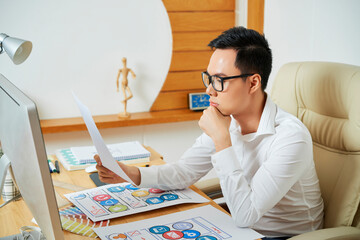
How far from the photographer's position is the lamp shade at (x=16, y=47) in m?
1.08

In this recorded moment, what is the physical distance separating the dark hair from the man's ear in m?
0.03

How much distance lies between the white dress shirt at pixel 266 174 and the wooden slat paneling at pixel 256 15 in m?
1.43

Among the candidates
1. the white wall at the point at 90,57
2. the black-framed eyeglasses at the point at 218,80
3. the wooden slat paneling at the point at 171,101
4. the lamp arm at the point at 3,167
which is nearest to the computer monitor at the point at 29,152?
the lamp arm at the point at 3,167

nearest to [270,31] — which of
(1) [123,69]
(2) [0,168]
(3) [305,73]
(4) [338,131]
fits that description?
(1) [123,69]

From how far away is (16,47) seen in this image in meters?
1.08

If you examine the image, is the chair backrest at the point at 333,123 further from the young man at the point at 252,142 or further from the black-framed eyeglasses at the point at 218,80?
the black-framed eyeglasses at the point at 218,80

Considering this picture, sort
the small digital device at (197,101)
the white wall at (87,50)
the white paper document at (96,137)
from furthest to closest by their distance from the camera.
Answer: the small digital device at (197,101) < the white wall at (87,50) < the white paper document at (96,137)

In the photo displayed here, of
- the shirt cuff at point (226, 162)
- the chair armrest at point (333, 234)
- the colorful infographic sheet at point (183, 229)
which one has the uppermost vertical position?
the shirt cuff at point (226, 162)

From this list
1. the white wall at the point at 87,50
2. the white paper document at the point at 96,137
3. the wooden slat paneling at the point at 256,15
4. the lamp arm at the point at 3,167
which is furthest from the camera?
the wooden slat paneling at the point at 256,15

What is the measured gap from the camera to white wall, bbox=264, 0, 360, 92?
6.20 feet

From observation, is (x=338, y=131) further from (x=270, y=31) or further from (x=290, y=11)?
(x=270, y=31)

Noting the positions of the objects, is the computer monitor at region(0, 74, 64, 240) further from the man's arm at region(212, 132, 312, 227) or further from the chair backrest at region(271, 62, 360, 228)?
the chair backrest at region(271, 62, 360, 228)

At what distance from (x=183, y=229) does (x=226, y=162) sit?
267 mm

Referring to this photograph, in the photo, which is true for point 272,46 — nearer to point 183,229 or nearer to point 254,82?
point 254,82
